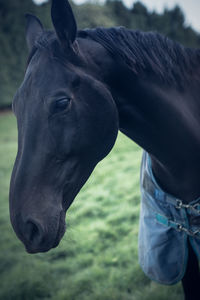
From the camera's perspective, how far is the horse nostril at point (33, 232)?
0.96 metres

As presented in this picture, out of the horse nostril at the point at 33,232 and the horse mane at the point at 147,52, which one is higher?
the horse mane at the point at 147,52

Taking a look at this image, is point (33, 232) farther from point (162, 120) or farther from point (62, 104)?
point (162, 120)

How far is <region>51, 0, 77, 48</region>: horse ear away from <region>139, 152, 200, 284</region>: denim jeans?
83 cm

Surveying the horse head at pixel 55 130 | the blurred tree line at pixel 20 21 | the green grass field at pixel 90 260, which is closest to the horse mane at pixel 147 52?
the horse head at pixel 55 130

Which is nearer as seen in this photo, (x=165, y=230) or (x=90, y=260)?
(x=165, y=230)

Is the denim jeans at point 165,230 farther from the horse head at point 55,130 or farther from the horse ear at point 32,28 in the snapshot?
the horse ear at point 32,28

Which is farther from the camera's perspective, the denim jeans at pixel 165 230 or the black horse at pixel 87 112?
the denim jeans at pixel 165 230

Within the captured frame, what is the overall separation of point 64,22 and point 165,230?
119 cm

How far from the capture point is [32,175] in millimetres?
999

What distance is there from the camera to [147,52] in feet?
4.00

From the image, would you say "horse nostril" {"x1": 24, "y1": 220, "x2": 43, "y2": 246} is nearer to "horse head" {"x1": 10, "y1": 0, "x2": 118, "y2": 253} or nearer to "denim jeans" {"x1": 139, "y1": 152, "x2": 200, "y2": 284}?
"horse head" {"x1": 10, "y1": 0, "x2": 118, "y2": 253}

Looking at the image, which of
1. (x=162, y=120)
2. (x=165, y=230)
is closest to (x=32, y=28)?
(x=162, y=120)

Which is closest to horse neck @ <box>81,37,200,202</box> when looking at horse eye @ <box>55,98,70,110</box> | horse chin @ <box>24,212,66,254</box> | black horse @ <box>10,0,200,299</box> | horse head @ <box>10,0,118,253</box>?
black horse @ <box>10,0,200,299</box>

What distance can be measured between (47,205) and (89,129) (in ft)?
1.17
